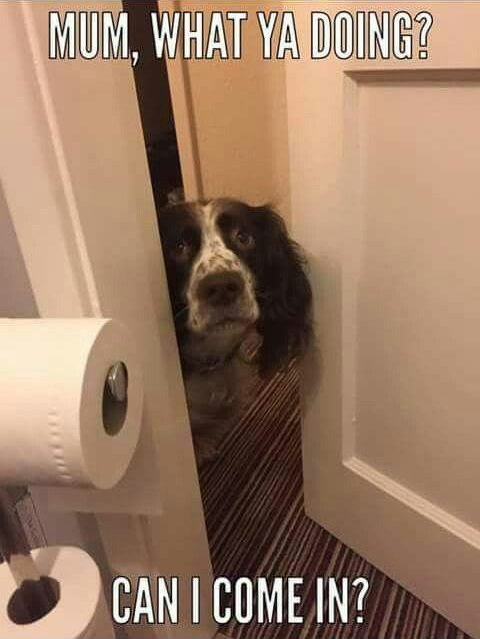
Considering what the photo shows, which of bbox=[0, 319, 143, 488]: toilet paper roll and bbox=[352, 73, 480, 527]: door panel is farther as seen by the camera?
bbox=[352, 73, 480, 527]: door panel

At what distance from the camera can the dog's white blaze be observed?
88 cm

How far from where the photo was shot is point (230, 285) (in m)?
0.89

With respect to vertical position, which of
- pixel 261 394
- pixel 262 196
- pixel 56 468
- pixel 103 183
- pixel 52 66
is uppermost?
pixel 52 66

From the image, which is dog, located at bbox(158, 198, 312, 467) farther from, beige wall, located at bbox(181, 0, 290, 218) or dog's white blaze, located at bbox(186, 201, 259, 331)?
beige wall, located at bbox(181, 0, 290, 218)

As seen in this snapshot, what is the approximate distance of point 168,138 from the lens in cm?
192

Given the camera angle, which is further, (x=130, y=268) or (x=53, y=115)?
(x=130, y=268)

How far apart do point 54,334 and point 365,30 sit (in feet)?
1.62

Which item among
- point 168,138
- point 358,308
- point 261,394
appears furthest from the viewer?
point 168,138

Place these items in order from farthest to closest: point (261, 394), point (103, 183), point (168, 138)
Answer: point (168, 138) < point (261, 394) < point (103, 183)

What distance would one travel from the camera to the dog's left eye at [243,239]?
3.22 feet

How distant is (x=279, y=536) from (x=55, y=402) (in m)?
0.88

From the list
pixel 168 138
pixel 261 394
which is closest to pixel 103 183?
pixel 261 394

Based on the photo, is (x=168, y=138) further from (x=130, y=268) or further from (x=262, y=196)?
(x=130, y=268)

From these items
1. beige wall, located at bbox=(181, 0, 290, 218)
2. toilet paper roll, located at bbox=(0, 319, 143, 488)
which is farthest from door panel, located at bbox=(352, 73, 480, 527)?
beige wall, located at bbox=(181, 0, 290, 218)
